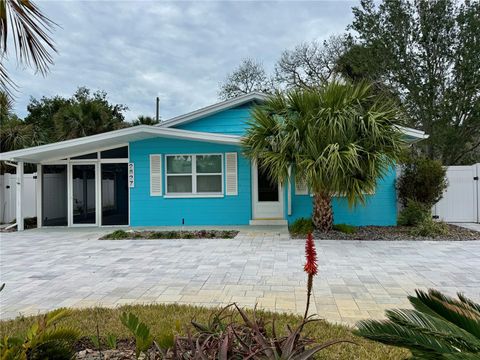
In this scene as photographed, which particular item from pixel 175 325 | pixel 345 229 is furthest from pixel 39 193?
pixel 175 325

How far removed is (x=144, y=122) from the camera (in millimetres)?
19969

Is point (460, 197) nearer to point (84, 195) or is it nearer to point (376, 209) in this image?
point (376, 209)

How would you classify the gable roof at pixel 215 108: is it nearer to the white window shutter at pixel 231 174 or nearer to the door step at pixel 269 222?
the white window shutter at pixel 231 174

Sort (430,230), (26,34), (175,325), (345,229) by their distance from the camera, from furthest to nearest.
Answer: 1. (345,229)
2. (430,230)
3. (175,325)
4. (26,34)

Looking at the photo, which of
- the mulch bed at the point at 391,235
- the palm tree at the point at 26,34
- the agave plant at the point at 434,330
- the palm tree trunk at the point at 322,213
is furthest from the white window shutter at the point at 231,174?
the agave plant at the point at 434,330

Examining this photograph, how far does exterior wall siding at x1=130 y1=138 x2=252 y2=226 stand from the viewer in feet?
38.8

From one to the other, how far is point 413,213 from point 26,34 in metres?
11.0

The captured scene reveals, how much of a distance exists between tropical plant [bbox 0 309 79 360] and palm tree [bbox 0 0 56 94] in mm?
1519

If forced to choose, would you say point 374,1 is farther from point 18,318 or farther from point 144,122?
point 18,318

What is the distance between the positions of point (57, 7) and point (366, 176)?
7.58 meters

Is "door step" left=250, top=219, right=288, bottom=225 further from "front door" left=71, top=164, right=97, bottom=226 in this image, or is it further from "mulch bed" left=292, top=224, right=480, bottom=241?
"front door" left=71, top=164, right=97, bottom=226

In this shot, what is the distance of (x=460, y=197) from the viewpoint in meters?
12.2

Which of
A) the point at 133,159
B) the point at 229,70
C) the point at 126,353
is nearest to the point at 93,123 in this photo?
the point at 133,159

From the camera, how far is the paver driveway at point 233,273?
4.72 m
